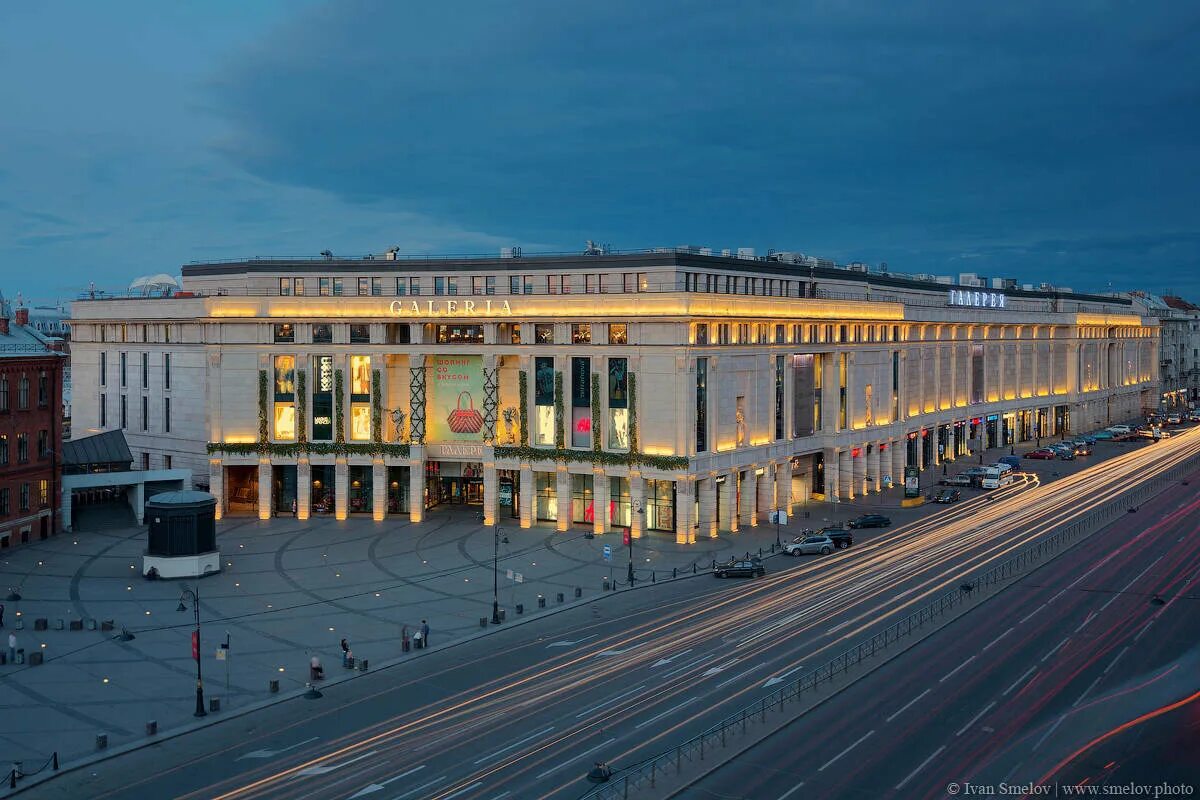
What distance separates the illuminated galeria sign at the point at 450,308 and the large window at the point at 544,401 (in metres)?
5.49

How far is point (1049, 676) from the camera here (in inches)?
2019

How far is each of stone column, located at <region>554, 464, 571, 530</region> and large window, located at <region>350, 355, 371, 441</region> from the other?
64.2ft

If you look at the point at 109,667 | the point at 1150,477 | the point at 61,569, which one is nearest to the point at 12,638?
the point at 109,667

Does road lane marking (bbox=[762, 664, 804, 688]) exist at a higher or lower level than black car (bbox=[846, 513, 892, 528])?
lower

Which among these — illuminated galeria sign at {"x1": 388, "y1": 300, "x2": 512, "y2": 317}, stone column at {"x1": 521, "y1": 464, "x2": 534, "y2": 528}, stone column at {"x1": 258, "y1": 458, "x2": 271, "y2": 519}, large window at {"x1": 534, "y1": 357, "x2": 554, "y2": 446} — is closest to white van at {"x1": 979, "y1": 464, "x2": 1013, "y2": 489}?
large window at {"x1": 534, "y1": 357, "x2": 554, "y2": 446}

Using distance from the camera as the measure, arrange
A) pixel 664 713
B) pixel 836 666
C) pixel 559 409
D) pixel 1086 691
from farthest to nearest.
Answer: pixel 559 409, pixel 836 666, pixel 1086 691, pixel 664 713

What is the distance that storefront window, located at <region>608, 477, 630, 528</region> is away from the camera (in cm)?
9406

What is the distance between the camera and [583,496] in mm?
97312

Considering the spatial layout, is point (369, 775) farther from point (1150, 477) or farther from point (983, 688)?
point (1150, 477)

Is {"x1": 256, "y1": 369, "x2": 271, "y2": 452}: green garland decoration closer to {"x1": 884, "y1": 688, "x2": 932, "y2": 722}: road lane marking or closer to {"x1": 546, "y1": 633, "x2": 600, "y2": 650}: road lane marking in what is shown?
{"x1": 546, "y1": 633, "x2": 600, "y2": 650}: road lane marking

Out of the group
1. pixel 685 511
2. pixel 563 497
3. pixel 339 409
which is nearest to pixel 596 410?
pixel 563 497

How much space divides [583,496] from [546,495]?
11.8ft

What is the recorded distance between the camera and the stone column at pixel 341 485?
9988 cm

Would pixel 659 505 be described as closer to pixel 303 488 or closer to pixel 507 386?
pixel 507 386
